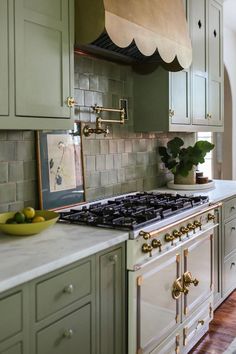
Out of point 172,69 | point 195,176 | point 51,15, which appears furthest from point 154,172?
point 51,15

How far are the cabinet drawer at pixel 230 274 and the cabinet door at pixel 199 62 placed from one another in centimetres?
123

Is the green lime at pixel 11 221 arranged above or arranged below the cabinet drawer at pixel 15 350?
above

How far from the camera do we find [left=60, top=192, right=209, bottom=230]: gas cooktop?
2184mm

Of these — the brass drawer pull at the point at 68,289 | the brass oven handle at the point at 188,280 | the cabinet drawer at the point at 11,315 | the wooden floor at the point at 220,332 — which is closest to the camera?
the cabinet drawer at the point at 11,315

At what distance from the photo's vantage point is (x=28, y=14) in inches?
75.9

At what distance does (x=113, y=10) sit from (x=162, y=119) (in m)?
1.13

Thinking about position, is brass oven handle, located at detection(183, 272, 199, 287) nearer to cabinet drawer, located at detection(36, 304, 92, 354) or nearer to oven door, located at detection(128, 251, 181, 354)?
oven door, located at detection(128, 251, 181, 354)

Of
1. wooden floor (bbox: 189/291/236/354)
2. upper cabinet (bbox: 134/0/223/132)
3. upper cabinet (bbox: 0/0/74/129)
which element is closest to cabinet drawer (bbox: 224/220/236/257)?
wooden floor (bbox: 189/291/236/354)

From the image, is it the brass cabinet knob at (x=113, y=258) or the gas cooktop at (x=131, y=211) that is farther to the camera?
the gas cooktop at (x=131, y=211)

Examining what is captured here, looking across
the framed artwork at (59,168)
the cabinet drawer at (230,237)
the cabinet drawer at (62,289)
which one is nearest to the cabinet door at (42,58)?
the framed artwork at (59,168)

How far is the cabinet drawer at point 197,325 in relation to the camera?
8.87ft

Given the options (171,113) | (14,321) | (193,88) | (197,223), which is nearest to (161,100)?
(171,113)

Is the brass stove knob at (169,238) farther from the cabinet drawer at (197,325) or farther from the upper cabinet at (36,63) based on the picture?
the upper cabinet at (36,63)

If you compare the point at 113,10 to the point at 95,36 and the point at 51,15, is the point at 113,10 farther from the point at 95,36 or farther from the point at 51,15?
the point at 51,15
